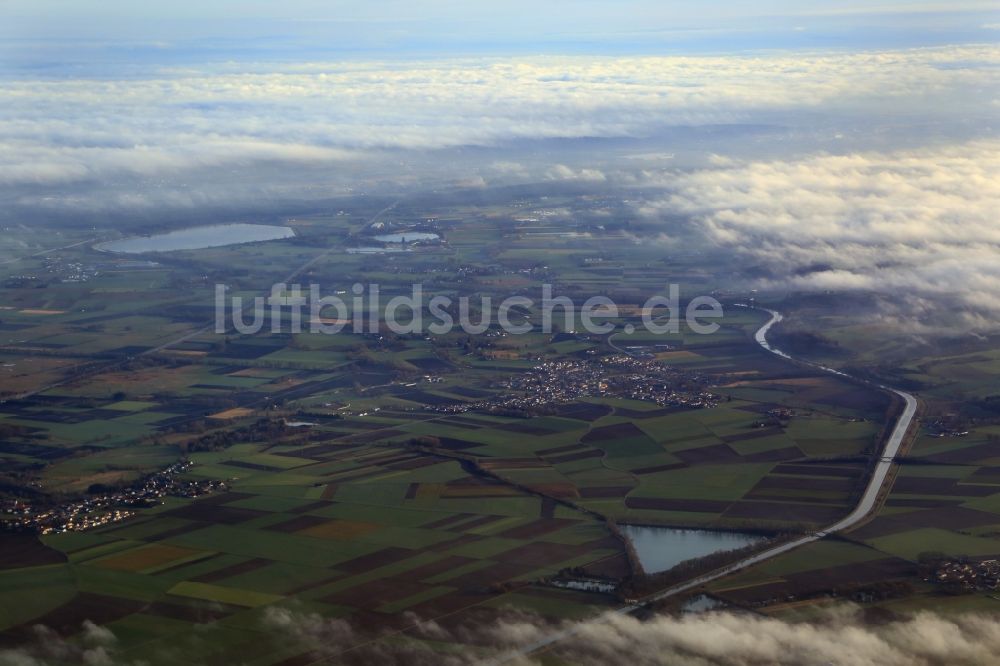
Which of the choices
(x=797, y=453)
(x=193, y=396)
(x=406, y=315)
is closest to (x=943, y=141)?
(x=406, y=315)

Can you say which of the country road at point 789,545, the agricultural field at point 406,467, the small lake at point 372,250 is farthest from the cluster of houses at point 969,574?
the small lake at point 372,250

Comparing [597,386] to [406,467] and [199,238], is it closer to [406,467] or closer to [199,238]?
[406,467]

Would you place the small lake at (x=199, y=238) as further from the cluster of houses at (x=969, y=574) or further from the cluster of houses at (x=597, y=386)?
the cluster of houses at (x=969, y=574)

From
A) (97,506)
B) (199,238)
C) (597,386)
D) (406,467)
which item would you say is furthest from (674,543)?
(199,238)

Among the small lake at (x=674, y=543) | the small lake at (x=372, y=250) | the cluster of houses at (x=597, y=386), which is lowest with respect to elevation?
the small lake at (x=372, y=250)

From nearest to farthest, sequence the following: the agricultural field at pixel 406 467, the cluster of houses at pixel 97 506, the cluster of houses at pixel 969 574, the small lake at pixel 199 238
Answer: the cluster of houses at pixel 969 574 < the agricultural field at pixel 406 467 < the cluster of houses at pixel 97 506 < the small lake at pixel 199 238

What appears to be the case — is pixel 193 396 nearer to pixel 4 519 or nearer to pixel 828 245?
pixel 4 519

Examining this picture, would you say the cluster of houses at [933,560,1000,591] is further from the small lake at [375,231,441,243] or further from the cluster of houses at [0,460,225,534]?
the small lake at [375,231,441,243]
